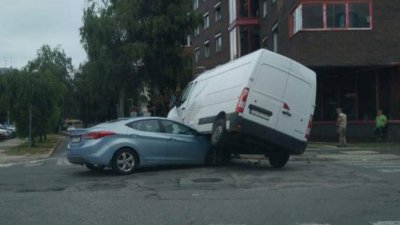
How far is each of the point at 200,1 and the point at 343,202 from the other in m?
48.7

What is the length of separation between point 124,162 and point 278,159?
400 cm

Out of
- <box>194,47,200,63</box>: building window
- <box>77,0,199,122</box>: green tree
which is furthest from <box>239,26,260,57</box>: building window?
<box>194,47,200,63</box>: building window

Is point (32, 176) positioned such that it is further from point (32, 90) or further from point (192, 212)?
point (32, 90)

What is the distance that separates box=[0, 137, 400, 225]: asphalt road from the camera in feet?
27.5

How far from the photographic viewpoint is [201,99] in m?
16.4

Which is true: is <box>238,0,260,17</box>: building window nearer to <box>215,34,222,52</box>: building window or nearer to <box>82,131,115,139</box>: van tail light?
<box>215,34,222,52</box>: building window

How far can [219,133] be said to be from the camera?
1427 centimetres

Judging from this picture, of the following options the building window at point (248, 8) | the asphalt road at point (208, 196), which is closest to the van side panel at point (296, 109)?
the asphalt road at point (208, 196)

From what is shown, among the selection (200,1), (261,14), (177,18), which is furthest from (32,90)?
(200,1)

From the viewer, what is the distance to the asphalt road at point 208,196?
8.38 metres

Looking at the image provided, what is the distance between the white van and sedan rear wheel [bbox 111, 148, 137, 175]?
207 centimetres

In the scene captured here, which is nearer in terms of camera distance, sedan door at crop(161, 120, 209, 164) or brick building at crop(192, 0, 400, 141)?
sedan door at crop(161, 120, 209, 164)

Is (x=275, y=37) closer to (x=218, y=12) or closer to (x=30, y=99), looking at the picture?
(x=30, y=99)

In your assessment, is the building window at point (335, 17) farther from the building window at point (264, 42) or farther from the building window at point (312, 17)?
the building window at point (264, 42)
